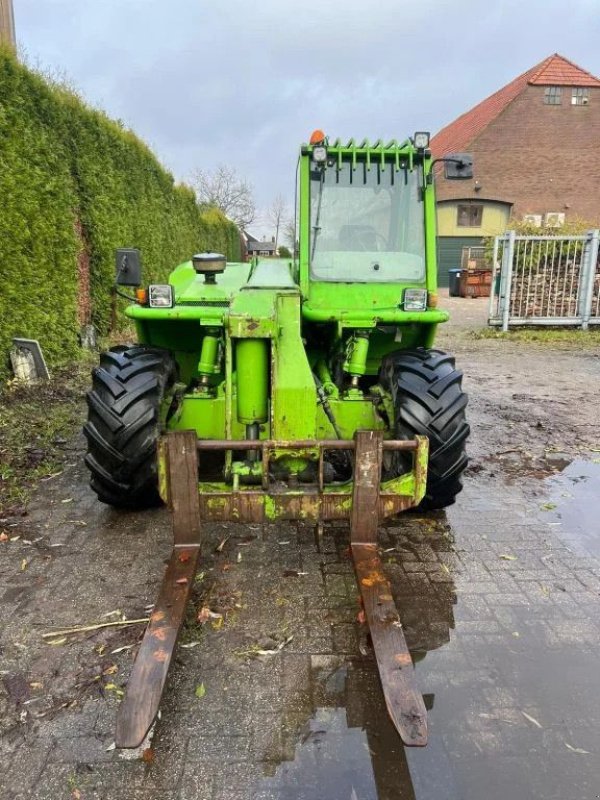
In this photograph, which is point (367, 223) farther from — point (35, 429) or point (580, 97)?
point (580, 97)

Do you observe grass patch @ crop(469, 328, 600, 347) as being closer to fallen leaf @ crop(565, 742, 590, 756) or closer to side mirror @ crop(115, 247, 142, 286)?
side mirror @ crop(115, 247, 142, 286)

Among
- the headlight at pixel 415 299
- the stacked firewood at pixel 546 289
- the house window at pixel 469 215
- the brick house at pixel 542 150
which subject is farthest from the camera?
the brick house at pixel 542 150

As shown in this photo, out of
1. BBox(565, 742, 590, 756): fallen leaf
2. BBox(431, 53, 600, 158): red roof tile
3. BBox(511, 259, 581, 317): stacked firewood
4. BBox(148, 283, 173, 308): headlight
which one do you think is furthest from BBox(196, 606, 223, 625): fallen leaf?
BBox(431, 53, 600, 158): red roof tile

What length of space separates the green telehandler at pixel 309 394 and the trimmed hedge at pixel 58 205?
9.64ft

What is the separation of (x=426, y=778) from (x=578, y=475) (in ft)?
12.5

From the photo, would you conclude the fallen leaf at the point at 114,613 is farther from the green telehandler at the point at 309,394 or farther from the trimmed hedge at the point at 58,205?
the trimmed hedge at the point at 58,205

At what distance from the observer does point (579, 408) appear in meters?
7.69

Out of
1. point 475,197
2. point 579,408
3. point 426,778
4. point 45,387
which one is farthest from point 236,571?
point 475,197

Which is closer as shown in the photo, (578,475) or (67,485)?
(67,485)

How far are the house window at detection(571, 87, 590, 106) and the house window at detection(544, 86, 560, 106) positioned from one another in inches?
29.4

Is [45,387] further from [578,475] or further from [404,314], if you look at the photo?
[578,475]

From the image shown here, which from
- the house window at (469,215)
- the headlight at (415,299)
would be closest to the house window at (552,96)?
the house window at (469,215)

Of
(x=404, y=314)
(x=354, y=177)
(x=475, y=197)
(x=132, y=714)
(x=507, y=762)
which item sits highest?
(x=475, y=197)

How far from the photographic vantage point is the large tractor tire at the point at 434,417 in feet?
12.3
